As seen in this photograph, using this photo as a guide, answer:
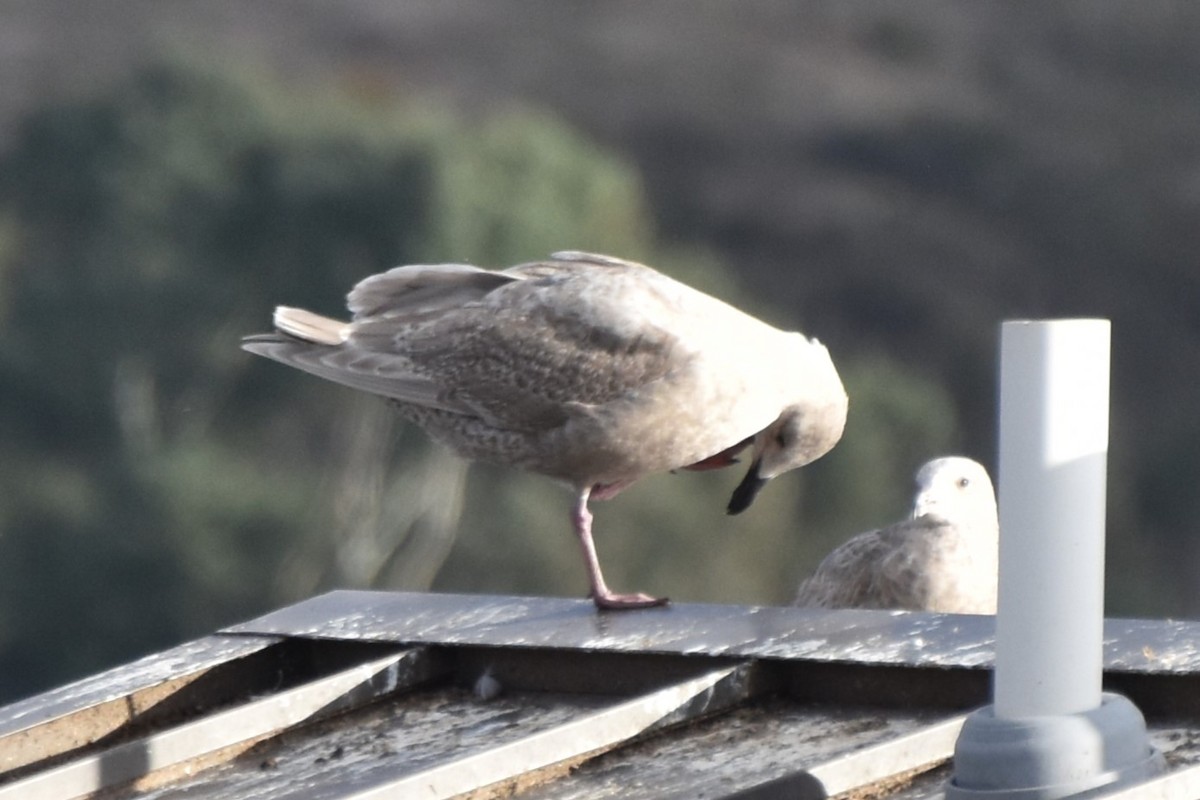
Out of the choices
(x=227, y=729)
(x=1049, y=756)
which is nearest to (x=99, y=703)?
(x=227, y=729)

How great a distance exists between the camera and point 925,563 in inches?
225

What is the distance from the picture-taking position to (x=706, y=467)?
5883mm

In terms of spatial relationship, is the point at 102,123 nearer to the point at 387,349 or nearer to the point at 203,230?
the point at 203,230

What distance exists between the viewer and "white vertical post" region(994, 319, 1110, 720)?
287 cm

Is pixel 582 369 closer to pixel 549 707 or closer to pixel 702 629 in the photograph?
pixel 702 629

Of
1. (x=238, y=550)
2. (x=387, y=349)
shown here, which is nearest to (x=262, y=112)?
(x=238, y=550)

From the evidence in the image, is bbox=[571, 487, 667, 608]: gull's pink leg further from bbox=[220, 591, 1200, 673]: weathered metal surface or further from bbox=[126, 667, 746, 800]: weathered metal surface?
bbox=[126, 667, 746, 800]: weathered metal surface

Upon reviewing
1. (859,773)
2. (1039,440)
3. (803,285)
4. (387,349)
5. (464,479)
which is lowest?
(859,773)

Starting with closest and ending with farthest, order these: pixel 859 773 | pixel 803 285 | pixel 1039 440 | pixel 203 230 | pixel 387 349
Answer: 1. pixel 1039 440
2. pixel 859 773
3. pixel 387 349
4. pixel 203 230
5. pixel 803 285

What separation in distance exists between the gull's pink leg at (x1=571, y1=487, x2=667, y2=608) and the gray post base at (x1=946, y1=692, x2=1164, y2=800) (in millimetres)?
1789

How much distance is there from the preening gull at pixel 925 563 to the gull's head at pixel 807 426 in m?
0.29

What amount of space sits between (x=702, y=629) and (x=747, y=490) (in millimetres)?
1735

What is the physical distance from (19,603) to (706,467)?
27.3 meters

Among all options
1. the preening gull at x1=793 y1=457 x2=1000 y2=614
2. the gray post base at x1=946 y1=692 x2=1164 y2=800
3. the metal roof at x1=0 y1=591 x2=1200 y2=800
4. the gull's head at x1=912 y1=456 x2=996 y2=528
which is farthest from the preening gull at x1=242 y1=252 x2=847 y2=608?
the gray post base at x1=946 y1=692 x2=1164 y2=800
